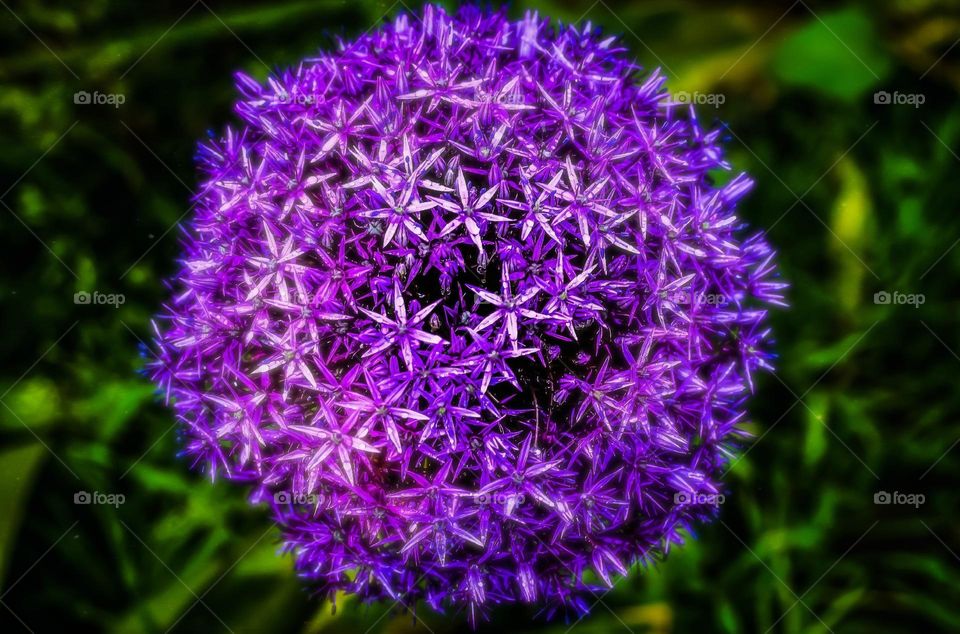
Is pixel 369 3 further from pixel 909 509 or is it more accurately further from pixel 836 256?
pixel 909 509

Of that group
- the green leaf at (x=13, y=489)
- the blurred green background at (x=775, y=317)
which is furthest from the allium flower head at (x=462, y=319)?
the blurred green background at (x=775, y=317)

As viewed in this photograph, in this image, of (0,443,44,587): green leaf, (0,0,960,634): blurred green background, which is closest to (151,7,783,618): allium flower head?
(0,443,44,587): green leaf

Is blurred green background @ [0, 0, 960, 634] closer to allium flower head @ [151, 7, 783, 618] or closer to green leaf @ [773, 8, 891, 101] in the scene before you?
green leaf @ [773, 8, 891, 101]

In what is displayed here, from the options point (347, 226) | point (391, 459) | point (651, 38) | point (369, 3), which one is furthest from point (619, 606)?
point (369, 3)

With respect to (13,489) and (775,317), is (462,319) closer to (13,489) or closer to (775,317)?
(13,489)

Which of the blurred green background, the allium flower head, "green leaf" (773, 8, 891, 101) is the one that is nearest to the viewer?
the allium flower head

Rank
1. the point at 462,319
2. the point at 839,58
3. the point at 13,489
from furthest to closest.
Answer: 1. the point at 839,58
2. the point at 13,489
3. the point at 462,319

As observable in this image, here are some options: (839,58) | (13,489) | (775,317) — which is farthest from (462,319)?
(839,58)
